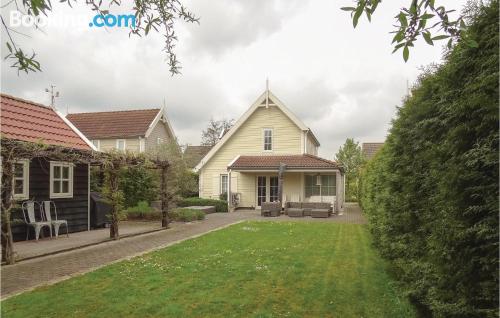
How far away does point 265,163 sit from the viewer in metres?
24.4

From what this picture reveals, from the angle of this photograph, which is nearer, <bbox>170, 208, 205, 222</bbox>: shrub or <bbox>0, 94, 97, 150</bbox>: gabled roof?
<bbox>0, 94, 97, 150</bbox>: gabled roof

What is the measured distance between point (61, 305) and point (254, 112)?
71.9ft

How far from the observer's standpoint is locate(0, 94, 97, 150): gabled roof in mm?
11914

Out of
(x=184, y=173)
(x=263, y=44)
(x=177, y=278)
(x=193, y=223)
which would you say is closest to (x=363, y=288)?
(x=177, y=278)

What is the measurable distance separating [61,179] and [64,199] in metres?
0.75

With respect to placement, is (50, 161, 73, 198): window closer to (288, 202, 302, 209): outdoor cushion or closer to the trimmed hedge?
the trimmed hedge

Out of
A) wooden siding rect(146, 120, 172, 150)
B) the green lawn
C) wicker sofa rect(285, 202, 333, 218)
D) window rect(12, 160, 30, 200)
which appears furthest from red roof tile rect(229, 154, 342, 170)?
window rect(12, 160, 30, 200)

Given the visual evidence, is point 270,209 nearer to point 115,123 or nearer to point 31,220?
point 31,220

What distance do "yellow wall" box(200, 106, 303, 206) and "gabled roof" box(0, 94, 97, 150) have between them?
13110 mm

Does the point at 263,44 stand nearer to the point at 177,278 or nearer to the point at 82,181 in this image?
the point at 177,278

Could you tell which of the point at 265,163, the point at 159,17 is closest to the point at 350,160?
the point at 265,163

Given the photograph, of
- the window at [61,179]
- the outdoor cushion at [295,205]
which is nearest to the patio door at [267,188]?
the outdoor cushion at [295,205]

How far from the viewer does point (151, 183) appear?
2244cm

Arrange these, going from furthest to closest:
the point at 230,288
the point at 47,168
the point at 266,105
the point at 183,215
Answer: the point at 266,105
the point at 183,215
the point at 47,168
the point at 230,288
